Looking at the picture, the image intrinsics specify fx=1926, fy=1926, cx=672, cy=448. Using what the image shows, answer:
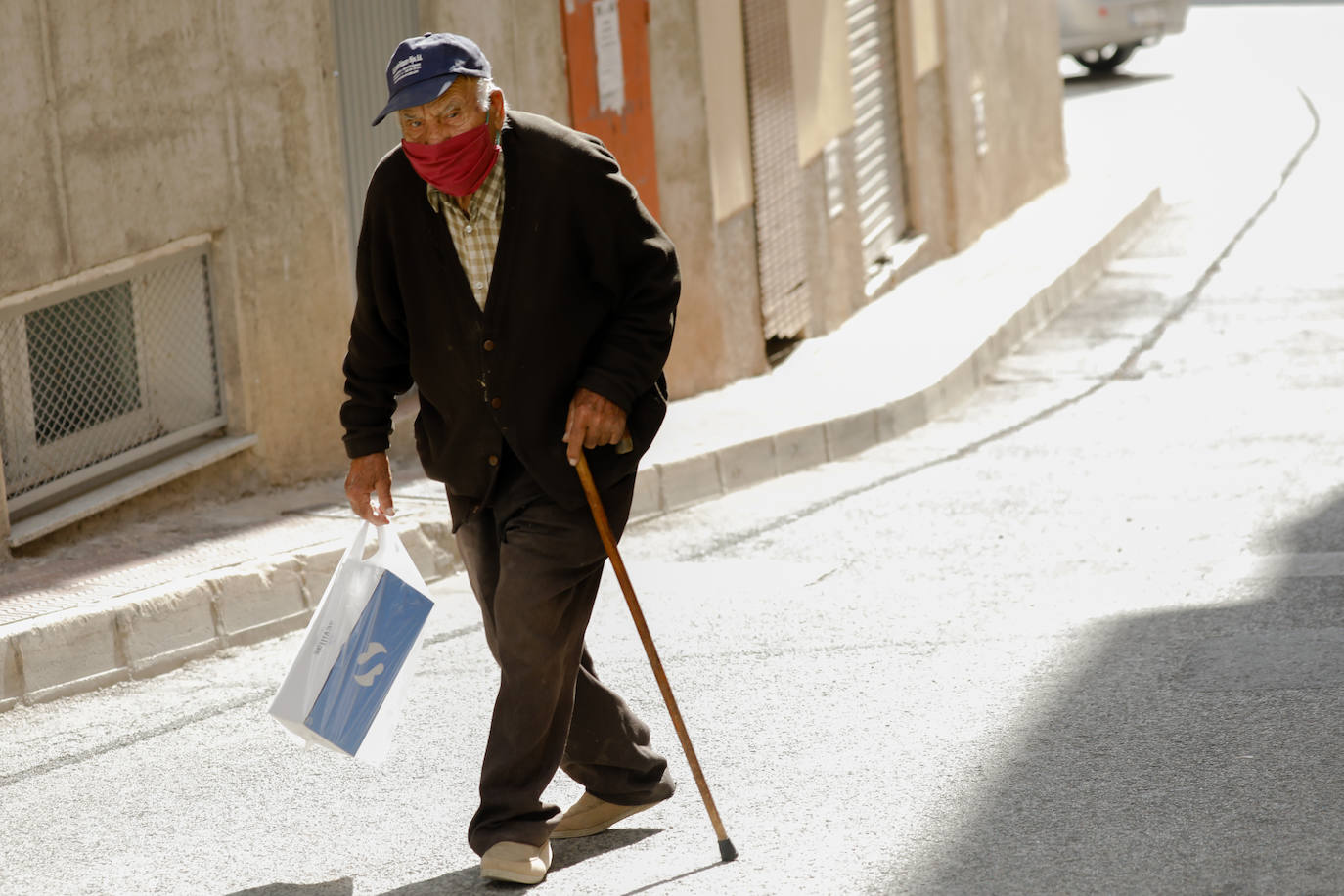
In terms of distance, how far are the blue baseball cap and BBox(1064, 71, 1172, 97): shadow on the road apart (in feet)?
71.7

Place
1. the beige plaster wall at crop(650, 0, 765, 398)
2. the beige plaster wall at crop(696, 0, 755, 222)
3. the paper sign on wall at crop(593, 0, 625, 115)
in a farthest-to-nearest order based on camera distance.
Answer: the beige plaster wall at crop(696, 0, 755, 222)
the beige plaster wall at crop(650, 0, 765, 398)
the paper sign on wall at crop(593, 0, 625, 115)

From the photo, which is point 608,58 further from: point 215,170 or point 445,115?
point 445,115

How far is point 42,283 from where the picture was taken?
22.9 ft

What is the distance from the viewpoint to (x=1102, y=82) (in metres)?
26.2

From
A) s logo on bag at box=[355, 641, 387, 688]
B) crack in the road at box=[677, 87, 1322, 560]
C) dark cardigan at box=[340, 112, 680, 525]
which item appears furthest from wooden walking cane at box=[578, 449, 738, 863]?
crack in the road at box=[677, 87, 1322, 560]

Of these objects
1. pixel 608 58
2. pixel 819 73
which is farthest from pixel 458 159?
pixel 819 73

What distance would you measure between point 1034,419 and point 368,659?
6.10 m

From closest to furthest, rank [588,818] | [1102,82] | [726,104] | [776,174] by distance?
1. [588,818]
2. [726,104]
3. [776,174]
4. [1102,82]

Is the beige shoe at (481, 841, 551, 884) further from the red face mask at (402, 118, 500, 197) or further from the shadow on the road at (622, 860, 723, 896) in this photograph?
the red face mask at (402, 118, 500, 197)

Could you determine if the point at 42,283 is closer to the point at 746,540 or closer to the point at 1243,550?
the point at 746,540

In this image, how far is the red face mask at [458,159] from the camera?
3.98m

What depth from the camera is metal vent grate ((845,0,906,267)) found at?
43.4 ft

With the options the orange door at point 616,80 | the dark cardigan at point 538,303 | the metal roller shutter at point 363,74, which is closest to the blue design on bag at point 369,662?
the dark cardigan at point 538,303

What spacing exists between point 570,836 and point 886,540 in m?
3.16
